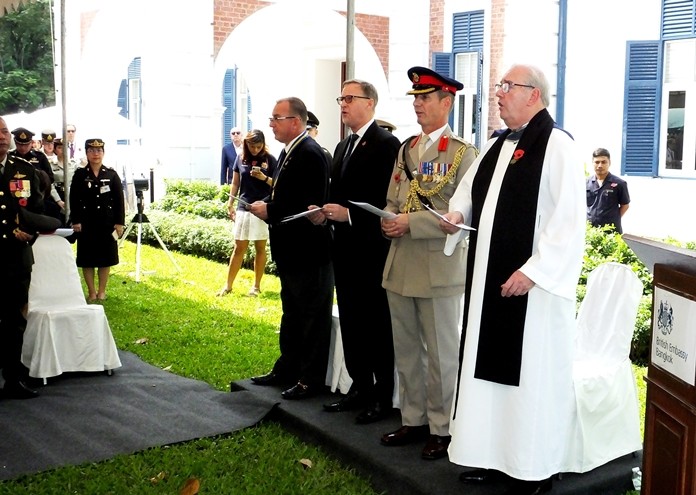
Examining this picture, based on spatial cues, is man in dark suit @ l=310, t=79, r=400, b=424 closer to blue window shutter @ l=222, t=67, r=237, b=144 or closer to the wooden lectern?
the wooden lectern

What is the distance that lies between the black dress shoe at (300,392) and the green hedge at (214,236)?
2787 mm

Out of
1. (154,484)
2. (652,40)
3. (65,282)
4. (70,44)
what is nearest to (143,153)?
(70,44)

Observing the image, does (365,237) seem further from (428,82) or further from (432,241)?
(428,82)

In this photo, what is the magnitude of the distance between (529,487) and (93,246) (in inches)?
254

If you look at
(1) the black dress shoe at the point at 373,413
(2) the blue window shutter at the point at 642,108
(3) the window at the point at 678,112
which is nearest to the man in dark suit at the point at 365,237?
(1) the black dress shoe at the point at 373,413

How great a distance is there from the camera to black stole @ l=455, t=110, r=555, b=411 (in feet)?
A: 12.8

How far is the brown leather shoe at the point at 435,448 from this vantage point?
4484 mm

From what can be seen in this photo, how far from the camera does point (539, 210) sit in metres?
3.95

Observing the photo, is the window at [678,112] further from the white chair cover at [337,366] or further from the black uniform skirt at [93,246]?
the white chair cover at [337,366]

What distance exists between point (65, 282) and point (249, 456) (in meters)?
2.50

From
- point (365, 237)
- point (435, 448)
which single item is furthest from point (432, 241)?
point (435, 448)

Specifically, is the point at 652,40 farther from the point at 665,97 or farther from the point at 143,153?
the point at 143,153

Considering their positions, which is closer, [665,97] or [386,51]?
[665,97]

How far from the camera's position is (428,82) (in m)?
A: 4.46
